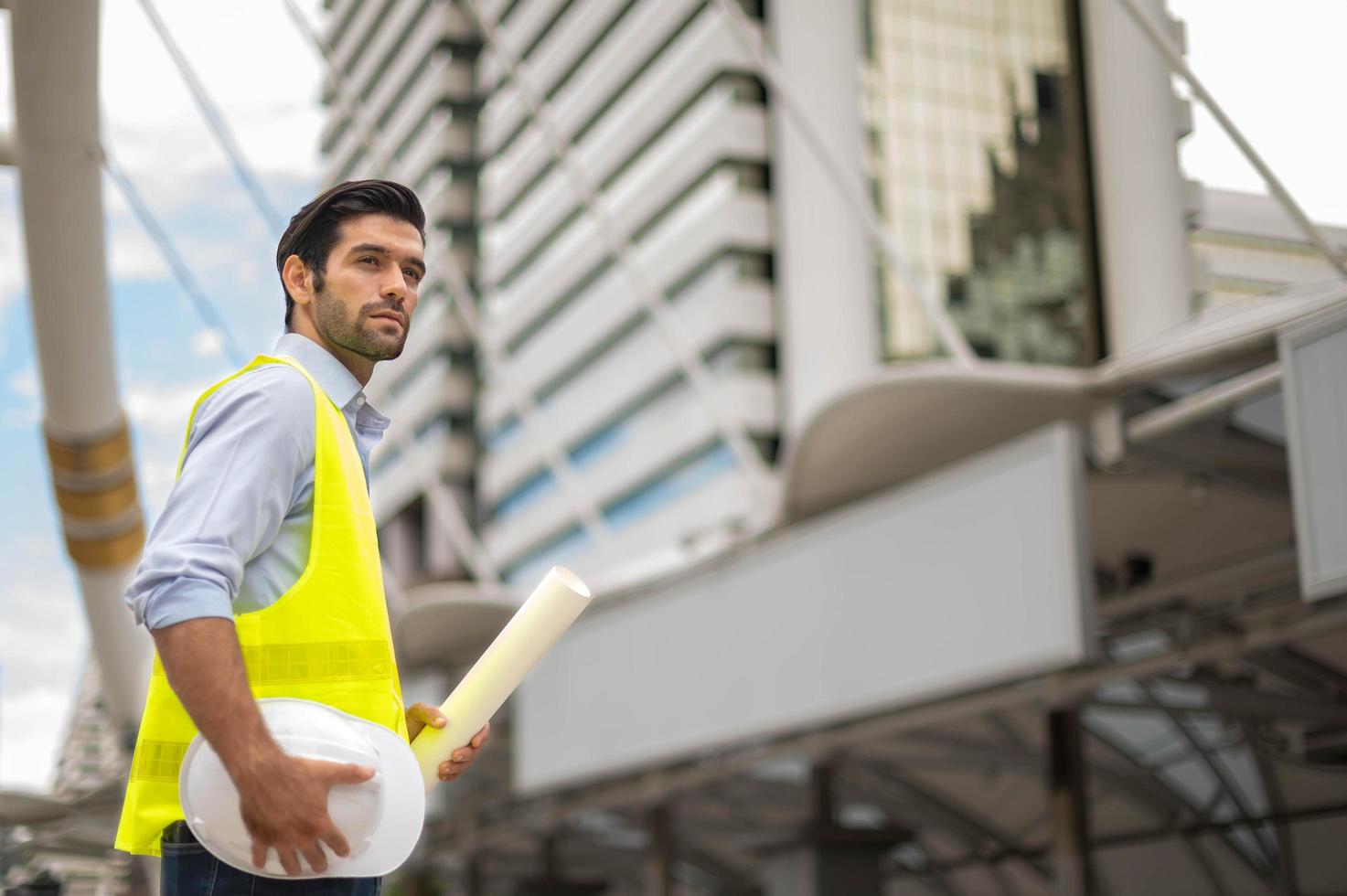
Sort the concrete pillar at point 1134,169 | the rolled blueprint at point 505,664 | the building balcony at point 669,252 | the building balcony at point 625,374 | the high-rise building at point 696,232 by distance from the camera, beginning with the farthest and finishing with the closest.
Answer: the building balcony at point 669,252, the building balcony at point 625,374, the high-rise building at point 696,232, the concrete pillar at point 1134,169, the rolled blueprint at point 505,664

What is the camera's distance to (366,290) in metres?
2.25

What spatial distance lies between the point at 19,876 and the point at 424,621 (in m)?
15.2

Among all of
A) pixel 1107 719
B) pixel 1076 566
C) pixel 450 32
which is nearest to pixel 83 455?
pixel 1076 566

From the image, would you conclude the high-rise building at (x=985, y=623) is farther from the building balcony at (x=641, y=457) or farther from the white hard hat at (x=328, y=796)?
the building balcony at (x=641, y=457)

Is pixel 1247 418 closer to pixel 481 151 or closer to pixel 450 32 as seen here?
pixel 481 151

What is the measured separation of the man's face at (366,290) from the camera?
2.25m

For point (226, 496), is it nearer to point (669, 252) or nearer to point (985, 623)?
point (985, 623)

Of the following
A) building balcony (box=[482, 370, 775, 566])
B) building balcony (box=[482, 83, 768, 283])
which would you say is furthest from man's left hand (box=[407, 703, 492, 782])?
building balcony (box=[482, 83, 768, 283])

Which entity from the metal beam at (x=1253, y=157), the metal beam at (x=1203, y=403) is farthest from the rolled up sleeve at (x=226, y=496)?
the metal beam at (x=1203, y=403)

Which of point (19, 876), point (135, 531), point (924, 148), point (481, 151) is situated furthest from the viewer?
point (481, 151)

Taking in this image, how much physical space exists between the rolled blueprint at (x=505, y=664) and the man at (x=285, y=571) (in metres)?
0.03

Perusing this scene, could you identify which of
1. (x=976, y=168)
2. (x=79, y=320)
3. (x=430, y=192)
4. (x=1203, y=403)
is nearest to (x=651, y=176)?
(x=976, y=168)

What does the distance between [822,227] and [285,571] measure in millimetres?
62281

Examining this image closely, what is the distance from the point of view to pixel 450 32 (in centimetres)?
8988
